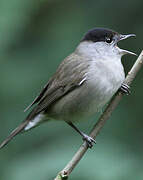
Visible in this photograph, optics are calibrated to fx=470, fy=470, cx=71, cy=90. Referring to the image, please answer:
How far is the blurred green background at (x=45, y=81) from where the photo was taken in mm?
4613

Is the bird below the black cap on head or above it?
below

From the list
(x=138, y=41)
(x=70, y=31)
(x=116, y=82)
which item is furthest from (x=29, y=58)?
(x=116, y=82)

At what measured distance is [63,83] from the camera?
4816 mm

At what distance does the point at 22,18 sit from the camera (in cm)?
554

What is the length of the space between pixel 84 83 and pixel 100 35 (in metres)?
0.55

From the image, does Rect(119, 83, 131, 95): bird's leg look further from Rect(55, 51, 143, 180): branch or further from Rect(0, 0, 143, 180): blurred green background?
Rect(0, 0, 143, 180): blurred green background

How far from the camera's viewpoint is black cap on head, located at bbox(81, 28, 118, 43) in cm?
478

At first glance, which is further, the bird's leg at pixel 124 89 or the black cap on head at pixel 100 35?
the black cap on head at pixel 100 35

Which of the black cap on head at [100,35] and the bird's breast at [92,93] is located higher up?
the black cap on head at [100,35]

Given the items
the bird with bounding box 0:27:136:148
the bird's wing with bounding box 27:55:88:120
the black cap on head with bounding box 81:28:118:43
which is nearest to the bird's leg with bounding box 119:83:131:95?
the bird with bounding box 0:27:136:148

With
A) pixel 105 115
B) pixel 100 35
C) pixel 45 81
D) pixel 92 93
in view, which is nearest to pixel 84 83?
pixel 92 93

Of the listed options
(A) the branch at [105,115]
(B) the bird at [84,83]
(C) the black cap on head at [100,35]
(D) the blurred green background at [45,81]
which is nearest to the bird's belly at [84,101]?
(B) the bird at [84,83]

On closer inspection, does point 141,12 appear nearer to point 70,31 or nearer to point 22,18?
point 70,31

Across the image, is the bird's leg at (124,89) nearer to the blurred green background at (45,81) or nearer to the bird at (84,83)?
the bird at (84,83)
